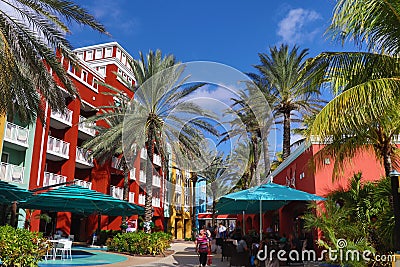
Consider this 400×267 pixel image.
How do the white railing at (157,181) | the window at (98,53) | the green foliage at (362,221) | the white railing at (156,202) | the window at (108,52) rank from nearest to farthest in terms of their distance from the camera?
1. the green foliage at (362,221)
2. the window at (108,52)
3. the window at (98,53)
4. the white railing at (156,202)
5. the white railing at (157,181)

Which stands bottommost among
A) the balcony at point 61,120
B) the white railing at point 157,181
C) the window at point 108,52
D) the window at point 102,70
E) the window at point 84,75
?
the white railing at point 157,181

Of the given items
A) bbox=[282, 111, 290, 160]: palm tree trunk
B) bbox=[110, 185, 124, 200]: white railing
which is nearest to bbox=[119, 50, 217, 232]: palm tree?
bbox=[282, 111, 290, 160]: palm tree trunk

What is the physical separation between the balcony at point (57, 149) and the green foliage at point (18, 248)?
51.2 feet

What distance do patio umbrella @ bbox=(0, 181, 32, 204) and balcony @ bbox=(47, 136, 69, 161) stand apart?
993 cm

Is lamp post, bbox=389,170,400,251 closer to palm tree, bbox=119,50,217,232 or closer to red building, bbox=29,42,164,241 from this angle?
palm tree, bbox=119,50,217,232

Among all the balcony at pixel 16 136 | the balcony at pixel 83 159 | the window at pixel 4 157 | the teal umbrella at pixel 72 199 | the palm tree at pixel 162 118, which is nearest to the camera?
the teal umbrella at pixel 72 199

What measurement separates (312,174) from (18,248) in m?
10.1

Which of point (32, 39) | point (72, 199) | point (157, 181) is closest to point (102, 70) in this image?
point (157, 181)

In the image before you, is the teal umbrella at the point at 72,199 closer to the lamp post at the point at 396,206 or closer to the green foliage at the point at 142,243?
the green foliage at the point at 142,243

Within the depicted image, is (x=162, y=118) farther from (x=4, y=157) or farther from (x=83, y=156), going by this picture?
(x=83, y=156)

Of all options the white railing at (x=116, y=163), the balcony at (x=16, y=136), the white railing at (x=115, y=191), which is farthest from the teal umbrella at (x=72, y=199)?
the white railing at (x=116, y=163)

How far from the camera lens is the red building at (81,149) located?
79.9ft

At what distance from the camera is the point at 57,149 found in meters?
25.9

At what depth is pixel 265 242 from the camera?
10.2 m
